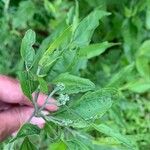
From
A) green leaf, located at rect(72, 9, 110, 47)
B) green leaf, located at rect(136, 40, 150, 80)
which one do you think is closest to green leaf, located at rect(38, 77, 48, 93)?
green leaf, located at rect(72, 9, 110, 47)

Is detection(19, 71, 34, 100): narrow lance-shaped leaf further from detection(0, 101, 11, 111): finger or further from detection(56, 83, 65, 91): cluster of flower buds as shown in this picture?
detection(0, 101, 11, 111): finger

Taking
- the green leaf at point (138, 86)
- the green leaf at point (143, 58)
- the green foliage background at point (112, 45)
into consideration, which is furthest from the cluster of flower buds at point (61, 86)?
the green leaf at point (143, 58)

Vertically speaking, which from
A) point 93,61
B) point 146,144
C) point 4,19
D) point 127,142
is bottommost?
point 127,142

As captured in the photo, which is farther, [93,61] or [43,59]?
[93,61]

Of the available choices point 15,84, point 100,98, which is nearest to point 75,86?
point 100,98

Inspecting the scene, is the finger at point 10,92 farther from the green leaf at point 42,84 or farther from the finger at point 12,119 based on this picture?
the green leaf at point 42,84

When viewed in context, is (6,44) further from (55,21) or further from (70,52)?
(70,52)
